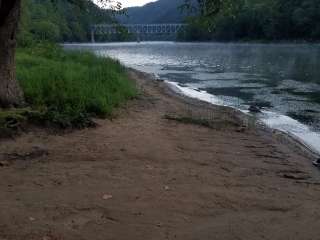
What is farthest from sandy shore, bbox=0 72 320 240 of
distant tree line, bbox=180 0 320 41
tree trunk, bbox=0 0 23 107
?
A: distant tree line, bbox=180 0 320 41

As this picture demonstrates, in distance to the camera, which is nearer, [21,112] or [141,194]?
[141,194]

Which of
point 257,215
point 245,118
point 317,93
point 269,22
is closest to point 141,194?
point 257,215

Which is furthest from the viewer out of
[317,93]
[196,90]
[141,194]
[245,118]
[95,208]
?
[196,90]

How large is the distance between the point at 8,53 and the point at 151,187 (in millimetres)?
5506

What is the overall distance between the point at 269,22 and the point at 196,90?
91.4 meters

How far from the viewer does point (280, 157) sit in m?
11.4

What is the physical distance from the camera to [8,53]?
11.5m

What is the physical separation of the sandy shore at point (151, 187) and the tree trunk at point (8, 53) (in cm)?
138

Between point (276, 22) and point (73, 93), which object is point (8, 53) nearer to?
point (73, 93)

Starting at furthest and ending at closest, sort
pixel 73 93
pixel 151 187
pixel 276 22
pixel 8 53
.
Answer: pixel 276 22 < pixel 73 93 < pixel 8 53 < pixel 151 187

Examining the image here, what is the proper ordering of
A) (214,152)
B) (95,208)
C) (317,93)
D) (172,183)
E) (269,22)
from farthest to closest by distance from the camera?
(269,22) < (317,93) < (214,152) < (172,183) < (95,208)

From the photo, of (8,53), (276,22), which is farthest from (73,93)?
(276,22)

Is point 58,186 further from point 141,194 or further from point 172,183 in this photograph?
point 172,183

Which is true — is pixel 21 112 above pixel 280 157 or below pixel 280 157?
above
